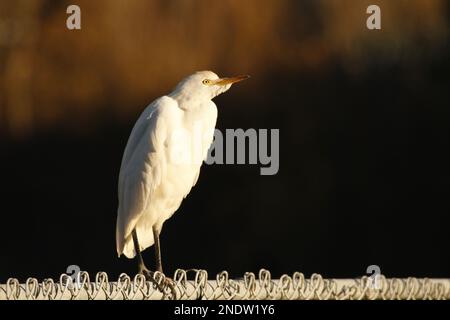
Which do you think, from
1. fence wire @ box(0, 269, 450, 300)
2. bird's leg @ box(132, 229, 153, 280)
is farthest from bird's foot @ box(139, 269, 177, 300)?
bird's leg @ box(132, 229, 153, 280)

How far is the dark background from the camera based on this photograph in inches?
175

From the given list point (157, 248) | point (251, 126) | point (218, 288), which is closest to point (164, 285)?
point (218, 288)

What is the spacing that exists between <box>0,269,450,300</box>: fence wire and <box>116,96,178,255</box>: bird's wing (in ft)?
1.18

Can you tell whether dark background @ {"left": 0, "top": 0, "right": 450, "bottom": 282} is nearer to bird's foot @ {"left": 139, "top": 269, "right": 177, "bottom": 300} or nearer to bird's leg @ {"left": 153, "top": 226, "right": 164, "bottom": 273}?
bird's leg @ {"left": 153, "top": 226, "right": 164, "bottom": 273}

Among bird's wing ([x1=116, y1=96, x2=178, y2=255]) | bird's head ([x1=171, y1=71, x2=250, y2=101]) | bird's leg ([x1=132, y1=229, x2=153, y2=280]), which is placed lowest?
bird's leg ([x1=132, y1=229, x2=153, y2=280])

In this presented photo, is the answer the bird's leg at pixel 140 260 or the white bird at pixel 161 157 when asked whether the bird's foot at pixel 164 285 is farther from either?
the white bird at pixel 161 157

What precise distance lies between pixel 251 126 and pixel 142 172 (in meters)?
1.42

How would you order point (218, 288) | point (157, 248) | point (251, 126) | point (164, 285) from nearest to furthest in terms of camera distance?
point (218, 288)
point (164, 285)
point (157, 248)
point (251, 126)

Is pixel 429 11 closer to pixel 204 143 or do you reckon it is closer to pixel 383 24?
pixel 383 24

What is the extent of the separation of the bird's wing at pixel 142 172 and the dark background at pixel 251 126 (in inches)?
45.6

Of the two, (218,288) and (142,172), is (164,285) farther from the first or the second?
(142,172)

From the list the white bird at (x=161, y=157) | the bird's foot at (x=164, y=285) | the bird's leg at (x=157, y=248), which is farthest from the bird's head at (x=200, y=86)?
the bird's foot at (x=164, y=285)

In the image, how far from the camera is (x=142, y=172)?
3.29 meters

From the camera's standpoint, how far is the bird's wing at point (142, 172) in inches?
129
